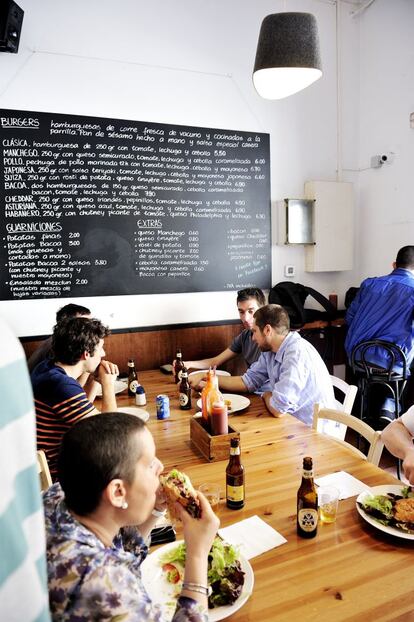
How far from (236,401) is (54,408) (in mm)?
945

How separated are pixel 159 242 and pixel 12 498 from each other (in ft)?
10.7

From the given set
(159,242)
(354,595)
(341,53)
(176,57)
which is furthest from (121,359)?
(341,53)

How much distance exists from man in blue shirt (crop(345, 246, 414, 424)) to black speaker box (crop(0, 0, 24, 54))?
2999 millimetres

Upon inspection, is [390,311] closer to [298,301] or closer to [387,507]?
[298,301]

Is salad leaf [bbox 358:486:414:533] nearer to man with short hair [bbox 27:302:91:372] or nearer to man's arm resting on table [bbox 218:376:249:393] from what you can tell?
man's arm resting on table [bbox 218:376:249:393]

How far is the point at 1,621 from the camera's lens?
14.6 inches

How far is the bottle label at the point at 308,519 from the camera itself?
4.02 ft

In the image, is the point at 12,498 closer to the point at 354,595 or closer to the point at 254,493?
the point at 354,595

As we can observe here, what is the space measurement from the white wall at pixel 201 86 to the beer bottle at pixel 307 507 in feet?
8.08

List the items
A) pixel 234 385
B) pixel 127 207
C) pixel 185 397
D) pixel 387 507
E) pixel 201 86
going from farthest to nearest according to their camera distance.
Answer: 1. pixel 201 86
2. pixel 127 207
3. pixel 234 385
4. pixel 185 397
5. pixel 387 507

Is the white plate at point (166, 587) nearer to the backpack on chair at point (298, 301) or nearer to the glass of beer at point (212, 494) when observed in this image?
the glass of beer at point (212, 494)

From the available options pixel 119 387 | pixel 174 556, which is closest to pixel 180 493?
pixel 174 556

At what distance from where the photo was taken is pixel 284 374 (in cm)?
226

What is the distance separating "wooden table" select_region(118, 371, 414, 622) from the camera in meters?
0.99
